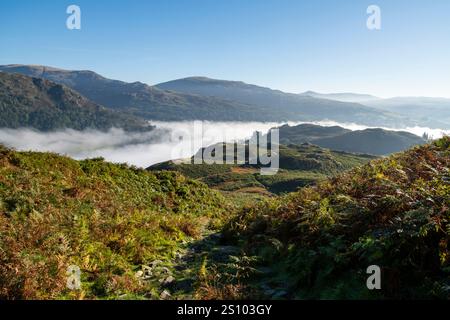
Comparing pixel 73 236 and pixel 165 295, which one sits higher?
pixel 73 236

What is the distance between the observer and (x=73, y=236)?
10.9 metres

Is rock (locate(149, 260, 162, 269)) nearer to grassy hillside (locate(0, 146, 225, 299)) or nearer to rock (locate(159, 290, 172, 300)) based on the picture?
grassy hillside (locate(0, 146, 225, 299))

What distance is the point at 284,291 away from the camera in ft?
27.6

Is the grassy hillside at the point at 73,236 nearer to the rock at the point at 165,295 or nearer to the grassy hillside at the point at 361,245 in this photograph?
the rock at the point at 165,295

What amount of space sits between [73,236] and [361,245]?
303 inches

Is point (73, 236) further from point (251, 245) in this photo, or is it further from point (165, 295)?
point (251, 245)

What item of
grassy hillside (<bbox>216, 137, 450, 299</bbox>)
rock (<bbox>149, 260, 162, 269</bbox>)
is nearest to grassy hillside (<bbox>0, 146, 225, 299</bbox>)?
rock (<bbox>149, 260, 162, 269</bbox>)

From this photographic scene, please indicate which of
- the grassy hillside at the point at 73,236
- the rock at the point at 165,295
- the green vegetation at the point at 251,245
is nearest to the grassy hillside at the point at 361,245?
the green vegetation at the point at 251,245

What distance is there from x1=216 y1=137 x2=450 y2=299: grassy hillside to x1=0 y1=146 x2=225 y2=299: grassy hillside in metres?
2.57

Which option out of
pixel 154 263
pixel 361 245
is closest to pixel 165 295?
pixel 154 263

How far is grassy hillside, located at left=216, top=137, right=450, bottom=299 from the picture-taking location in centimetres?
720

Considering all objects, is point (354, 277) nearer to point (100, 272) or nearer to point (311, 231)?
point (311, 231)

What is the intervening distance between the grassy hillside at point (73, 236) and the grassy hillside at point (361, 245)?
257cm

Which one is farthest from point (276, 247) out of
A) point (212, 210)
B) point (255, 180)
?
point (255, 180)
